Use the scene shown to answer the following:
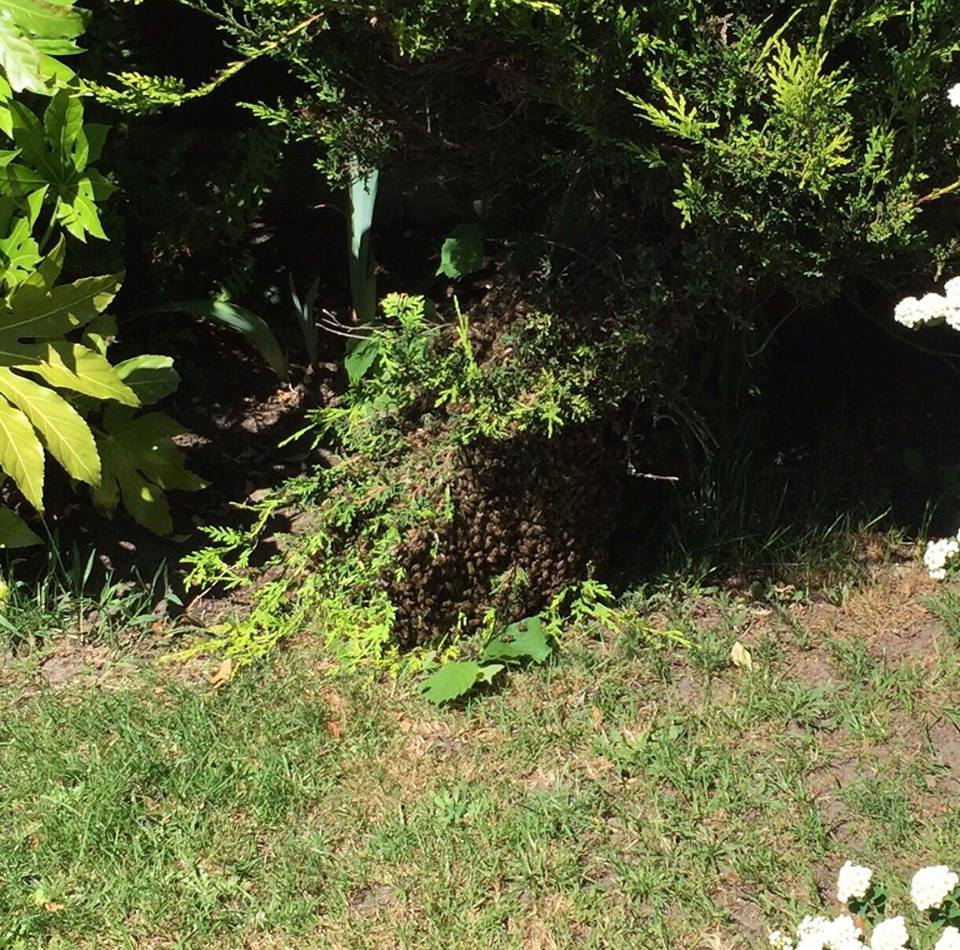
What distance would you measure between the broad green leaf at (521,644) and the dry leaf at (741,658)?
1.60 feet

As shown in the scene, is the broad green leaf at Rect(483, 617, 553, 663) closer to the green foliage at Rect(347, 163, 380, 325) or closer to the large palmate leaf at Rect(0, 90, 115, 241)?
the green foliage at Rect(347, 163, 380, 325)

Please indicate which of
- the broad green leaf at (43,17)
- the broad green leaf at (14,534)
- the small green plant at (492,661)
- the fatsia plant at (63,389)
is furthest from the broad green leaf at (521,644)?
the broad green leaf at (43,17)

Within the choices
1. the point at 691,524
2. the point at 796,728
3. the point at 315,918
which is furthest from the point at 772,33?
the point at 315,918

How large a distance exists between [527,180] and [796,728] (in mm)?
1609

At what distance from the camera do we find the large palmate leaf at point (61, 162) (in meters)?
3.06

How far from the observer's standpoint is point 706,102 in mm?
2639

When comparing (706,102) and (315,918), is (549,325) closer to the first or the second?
(706,102)

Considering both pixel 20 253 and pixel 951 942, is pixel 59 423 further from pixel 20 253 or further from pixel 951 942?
pixel 951 942

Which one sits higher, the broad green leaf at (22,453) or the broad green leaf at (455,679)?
the broad green leaf at (22,453)

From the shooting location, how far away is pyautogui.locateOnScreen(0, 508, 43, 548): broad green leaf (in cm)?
326

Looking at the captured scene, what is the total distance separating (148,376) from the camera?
3432 millimetres

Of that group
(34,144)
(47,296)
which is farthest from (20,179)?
(47,296)

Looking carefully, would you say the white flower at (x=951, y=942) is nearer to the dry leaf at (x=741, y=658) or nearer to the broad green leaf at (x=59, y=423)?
the dry leaf at (x=741, y=658)

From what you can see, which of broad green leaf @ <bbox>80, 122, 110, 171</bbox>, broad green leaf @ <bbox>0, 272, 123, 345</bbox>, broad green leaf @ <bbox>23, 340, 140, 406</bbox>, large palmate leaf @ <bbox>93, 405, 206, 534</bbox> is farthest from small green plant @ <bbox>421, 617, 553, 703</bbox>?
broad green leaf @ <bbox>80, 122, 110, 171</bbox>
